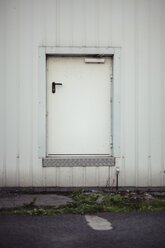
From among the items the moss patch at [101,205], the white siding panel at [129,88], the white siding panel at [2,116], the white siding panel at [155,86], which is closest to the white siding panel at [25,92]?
the white siding panel at [2,116]

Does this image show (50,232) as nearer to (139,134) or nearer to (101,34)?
(139,134)

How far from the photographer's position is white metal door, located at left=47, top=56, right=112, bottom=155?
7.08 m

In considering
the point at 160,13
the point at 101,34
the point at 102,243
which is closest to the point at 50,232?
the point at 102,243

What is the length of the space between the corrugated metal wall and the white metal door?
1.05 feet

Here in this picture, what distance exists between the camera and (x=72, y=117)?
7.12m

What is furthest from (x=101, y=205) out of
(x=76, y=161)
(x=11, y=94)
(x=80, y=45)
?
(x=80, y=45)

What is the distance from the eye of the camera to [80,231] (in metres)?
4.47

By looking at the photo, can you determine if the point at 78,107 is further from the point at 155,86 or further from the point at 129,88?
the point at 155,86

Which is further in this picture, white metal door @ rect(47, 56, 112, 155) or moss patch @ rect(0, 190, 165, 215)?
white metal door @ rect(47, 56, 112, 155)

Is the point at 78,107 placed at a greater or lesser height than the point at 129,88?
lesser

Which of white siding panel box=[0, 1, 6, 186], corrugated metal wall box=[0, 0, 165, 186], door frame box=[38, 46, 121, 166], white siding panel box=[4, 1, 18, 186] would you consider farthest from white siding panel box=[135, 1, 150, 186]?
white siding panel box=[0, 1, 6, 186]

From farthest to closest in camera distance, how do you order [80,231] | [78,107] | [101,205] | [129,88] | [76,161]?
[78,107] < [129,88] < [76,161] < [101,205] < [80,231]

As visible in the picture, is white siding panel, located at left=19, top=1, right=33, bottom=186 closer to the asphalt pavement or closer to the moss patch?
the moss patch

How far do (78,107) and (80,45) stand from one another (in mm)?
1195
